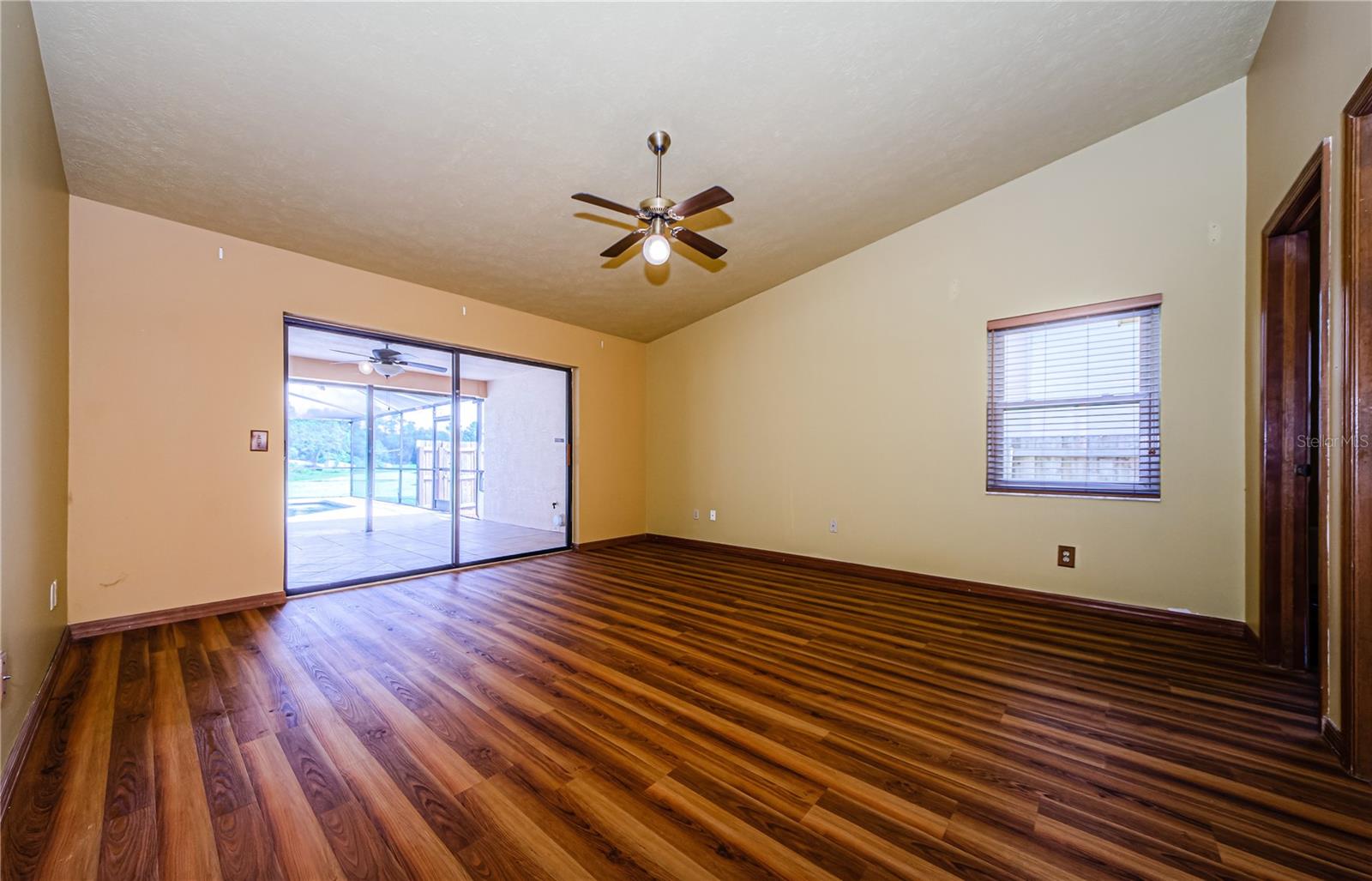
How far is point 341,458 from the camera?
6418 millimetres

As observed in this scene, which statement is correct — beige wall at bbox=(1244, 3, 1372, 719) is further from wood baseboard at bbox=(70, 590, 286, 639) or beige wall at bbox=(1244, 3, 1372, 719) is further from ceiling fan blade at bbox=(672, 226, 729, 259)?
wood baseboard at bbox=(70, 590, 286, 639)

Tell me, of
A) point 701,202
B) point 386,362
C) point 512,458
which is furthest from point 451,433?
point 701,202

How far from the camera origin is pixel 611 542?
6.55 m

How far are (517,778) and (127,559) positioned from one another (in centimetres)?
355

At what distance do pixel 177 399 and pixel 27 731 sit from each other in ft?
7.68

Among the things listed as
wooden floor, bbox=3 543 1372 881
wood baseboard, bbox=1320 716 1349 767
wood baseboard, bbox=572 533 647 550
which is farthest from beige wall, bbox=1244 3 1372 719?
wood baseboard, bbox=572 533 647 550

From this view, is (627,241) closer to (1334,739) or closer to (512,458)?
(1334,739)

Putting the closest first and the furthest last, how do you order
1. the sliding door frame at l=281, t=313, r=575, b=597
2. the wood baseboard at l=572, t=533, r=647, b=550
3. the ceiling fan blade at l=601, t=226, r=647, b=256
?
→ 1. the ceiling fan blade at l=601, t=226, r=647, b=256
2. the sliding door frame at l=281, t=313, r=575, b=597
3. the wood baseboard at l=572, t=533, r=647, b=550

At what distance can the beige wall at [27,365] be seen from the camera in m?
1.79

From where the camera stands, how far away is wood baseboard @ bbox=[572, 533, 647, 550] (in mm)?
6238

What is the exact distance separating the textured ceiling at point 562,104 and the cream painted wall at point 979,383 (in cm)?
41

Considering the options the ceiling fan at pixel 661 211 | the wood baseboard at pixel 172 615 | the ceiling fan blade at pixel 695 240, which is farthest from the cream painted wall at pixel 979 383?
the wood baseboard at pixel 172 615

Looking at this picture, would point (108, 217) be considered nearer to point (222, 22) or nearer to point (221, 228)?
point (221, 228)

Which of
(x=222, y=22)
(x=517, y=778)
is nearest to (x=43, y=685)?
(x=517, y=778)
